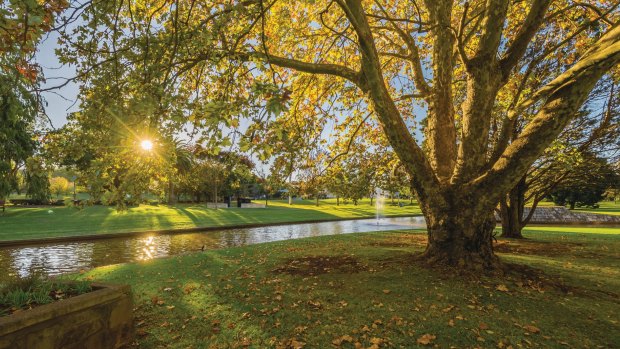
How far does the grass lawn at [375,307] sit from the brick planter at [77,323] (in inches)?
22.9

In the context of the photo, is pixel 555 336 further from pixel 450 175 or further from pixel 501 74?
pixel 501 74

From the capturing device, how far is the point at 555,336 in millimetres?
4348

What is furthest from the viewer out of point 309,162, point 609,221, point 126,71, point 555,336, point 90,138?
point 609,221

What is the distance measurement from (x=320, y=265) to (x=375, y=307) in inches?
120

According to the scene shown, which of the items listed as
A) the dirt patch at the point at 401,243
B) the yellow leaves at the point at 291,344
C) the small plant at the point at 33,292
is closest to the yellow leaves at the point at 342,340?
the yellow leaves at the point at 291,344

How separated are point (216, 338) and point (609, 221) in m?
40.2

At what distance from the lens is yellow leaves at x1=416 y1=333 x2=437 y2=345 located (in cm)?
423

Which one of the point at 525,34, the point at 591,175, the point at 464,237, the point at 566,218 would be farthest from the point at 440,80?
the point at 566,218

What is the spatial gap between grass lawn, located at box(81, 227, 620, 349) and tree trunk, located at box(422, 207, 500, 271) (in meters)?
0.46

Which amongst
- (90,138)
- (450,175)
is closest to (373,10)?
(450,175)

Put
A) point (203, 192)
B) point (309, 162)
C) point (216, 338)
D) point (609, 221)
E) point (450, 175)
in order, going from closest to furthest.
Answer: point (216, 338) → point (450, 175) → point (309, 162) → point (609, 221) → point (203, 192)

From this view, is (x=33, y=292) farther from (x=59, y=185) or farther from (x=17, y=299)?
(x=59, y=185)

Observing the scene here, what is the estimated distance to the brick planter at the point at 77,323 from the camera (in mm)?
3266

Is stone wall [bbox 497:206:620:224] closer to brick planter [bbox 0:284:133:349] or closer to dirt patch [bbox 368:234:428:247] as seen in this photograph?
dirt patch [bbox 368:234:428:247]
